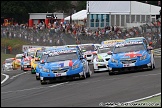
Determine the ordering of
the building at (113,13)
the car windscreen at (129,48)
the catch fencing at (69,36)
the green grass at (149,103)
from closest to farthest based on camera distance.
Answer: the green grass at (149,103), the car windscreen at (129,48), the catch fencing at (69,36), the building at (113,13)

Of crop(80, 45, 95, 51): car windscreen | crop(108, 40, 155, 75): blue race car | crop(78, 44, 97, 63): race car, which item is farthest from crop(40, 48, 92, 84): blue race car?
crop(80, 45, 95, 51): car windscreen

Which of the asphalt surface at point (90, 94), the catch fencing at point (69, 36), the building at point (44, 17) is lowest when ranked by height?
the asphalt surface at point (90, 94)

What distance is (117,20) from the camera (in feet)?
201

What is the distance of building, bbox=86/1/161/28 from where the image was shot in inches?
2360

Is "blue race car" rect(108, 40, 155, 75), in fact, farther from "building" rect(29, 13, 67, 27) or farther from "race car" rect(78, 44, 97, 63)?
"building" rect(29, 13, 67, 27)

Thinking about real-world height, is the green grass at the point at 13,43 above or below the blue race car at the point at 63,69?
above

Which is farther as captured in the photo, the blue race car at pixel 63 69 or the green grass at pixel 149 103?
the blue race car at pixel 63 69

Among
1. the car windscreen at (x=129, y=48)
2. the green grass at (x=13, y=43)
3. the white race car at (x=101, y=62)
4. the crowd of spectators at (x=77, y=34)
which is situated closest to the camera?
the car windscreen at (x=129, y=48)

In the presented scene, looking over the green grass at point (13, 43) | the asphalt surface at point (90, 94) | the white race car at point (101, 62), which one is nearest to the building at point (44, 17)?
the green grass at point (13, 43)

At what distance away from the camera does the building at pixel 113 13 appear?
197 feet

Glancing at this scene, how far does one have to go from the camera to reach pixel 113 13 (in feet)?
200

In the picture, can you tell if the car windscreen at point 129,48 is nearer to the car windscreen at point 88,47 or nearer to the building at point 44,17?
the car windscreen at point 88,47

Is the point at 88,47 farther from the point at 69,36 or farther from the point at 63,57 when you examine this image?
the point at 63,57

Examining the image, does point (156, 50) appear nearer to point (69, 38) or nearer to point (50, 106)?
point (69, 38)
